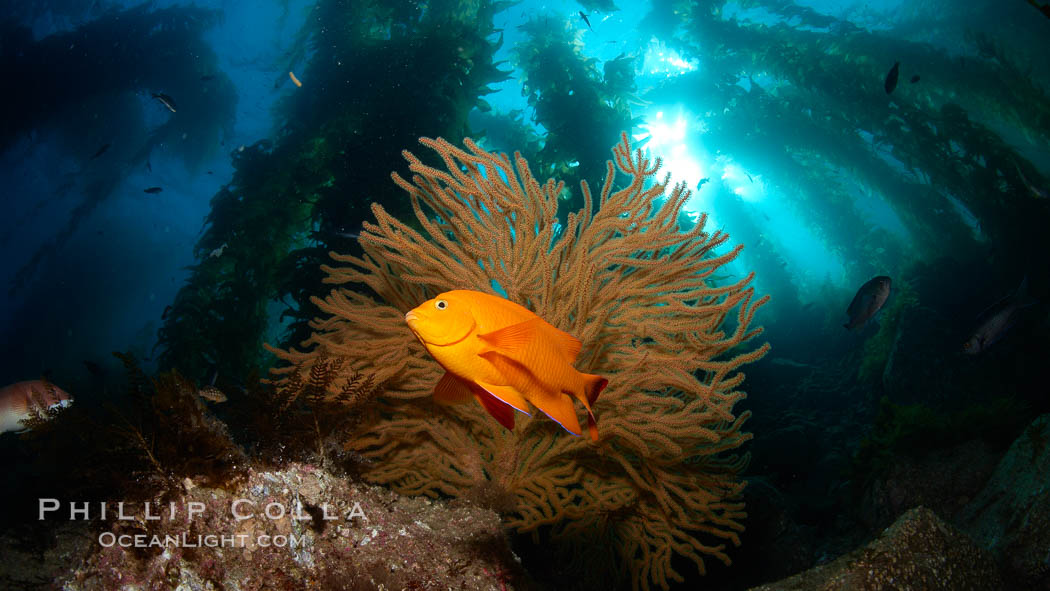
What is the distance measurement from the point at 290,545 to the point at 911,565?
2760 millimetres

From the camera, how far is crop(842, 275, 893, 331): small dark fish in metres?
5.29

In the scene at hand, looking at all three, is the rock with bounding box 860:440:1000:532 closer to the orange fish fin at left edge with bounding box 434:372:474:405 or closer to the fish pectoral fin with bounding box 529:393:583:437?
the fish pectoral fin with bounding box 529:393:583:437

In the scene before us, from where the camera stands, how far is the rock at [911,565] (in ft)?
5.73

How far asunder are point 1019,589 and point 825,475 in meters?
5.08

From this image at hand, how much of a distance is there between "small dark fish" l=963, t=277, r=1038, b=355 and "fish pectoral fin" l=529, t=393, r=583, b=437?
5.92 metres

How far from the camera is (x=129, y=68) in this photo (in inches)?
585

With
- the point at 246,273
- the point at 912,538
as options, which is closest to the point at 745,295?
the point at 912,538

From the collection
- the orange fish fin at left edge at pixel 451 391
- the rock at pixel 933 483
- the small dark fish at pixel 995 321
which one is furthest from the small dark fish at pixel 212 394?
the small dark fish at pixel 995 321

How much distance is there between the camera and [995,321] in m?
4.60

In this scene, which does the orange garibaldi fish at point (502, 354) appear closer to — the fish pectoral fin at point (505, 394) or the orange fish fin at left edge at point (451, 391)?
the fish pectoral fin at point (505, 394)

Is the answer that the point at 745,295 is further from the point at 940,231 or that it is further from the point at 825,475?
the point at 940,231

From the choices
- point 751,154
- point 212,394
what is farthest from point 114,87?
point 751,154

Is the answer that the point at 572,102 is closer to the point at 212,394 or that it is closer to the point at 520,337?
the point at 212,394

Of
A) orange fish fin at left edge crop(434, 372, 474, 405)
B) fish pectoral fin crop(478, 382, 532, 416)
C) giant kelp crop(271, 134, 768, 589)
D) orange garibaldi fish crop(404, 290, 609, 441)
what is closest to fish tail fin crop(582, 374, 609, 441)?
orange garibaldi fish crop(404, 290, 609, 441)
